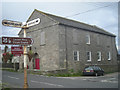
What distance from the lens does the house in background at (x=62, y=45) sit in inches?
955

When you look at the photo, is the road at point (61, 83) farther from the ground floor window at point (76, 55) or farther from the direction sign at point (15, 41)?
the ground floor window at point (76, 55)

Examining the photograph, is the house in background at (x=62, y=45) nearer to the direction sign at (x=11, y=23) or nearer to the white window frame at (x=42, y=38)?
the white window frame at (x=42, y=38)

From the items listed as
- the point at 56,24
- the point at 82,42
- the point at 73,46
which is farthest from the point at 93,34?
the point at 56,24

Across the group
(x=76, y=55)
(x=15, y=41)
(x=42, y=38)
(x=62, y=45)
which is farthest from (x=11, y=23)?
(x=76, y=55)

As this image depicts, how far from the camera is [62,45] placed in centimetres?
2434

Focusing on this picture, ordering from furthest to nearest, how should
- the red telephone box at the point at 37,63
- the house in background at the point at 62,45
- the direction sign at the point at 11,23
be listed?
the red telephone box at the point at 37,63 < the house in background at the point at 62,45 < the direction sign at the point at 11,23

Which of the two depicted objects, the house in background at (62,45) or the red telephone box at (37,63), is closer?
the house in background at (62,45)

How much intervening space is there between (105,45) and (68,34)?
1135 centimetres

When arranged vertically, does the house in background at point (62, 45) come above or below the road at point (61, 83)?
above

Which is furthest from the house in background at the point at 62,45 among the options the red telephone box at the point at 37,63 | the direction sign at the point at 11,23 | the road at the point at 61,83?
the direction sign at the point at 11,23

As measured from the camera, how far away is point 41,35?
2691cm

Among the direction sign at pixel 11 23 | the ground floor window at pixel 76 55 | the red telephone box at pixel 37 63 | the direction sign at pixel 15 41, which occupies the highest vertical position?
the direction sign at pixel 11 23

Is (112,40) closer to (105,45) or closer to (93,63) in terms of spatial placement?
(105,45)

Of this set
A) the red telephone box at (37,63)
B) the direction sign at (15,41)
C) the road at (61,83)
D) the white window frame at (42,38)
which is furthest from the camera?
the red telephone box at (37,63)
